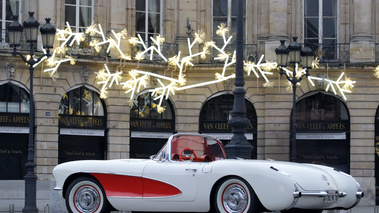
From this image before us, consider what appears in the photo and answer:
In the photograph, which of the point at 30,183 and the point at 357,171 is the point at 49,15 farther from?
the point at 357,171

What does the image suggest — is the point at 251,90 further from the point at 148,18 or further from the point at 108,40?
the point at 108,40

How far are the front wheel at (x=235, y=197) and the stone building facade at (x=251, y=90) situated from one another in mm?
19457

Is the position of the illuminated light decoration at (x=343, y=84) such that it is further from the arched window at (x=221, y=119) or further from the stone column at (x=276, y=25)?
the arched window at (x=221, y=119)

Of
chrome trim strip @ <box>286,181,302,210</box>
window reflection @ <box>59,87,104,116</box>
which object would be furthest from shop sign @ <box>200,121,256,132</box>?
chrome trim strip @ <box>286,181,302,210</box>

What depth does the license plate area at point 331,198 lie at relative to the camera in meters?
12.6

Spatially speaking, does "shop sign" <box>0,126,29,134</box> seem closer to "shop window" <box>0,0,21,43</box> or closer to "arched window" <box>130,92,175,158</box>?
"shop window" <box>0,0,21,43</box>

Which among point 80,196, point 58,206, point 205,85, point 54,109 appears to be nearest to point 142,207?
point 80,196

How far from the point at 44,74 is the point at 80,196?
17.7 m

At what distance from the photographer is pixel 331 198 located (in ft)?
41.6

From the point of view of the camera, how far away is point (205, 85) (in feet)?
111

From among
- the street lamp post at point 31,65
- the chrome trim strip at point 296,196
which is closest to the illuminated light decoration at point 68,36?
the street lamp post at point 31,65

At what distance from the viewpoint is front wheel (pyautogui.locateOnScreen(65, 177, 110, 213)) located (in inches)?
543

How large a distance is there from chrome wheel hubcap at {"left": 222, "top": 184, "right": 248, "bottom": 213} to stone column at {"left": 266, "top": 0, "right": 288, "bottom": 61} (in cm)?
2090

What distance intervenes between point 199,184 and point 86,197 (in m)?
2.13
